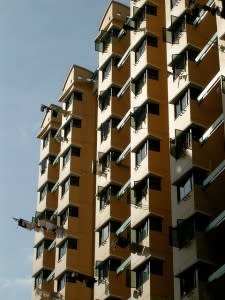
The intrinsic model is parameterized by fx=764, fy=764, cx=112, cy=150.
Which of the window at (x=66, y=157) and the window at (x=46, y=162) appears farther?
the window at (x=46, y=162)

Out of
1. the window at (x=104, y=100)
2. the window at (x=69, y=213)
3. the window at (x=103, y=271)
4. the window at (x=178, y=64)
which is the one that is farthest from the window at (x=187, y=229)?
the window at (x=69, y=213)

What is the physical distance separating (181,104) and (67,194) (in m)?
13.7

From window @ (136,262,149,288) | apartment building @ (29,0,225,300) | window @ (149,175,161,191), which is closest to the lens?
apartment building @ (29,0,225,300)

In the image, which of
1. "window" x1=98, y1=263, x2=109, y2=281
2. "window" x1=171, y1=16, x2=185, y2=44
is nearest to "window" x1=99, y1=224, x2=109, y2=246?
"window" x1=98, y1=263, x2=109, y2=281

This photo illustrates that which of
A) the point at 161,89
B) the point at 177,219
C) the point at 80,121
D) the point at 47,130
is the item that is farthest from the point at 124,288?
the point at 47,130

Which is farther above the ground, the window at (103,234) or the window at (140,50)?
the window at (140,50)

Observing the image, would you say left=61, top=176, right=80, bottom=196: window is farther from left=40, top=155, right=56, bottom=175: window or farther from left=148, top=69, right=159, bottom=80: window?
left=148, top=69, right=159, bottom=80: window

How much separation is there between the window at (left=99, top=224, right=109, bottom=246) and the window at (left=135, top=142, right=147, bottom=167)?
15.6 ft

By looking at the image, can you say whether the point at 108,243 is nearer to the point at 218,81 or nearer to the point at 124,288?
the point at 124,288

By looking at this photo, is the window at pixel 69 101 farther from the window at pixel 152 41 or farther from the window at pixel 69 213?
the window at pixel 152 41

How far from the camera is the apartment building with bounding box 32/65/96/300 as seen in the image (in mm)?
48781

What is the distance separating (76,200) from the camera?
51062mm

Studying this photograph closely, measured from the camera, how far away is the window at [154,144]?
4244cm

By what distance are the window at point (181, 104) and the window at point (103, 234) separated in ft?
28.8
